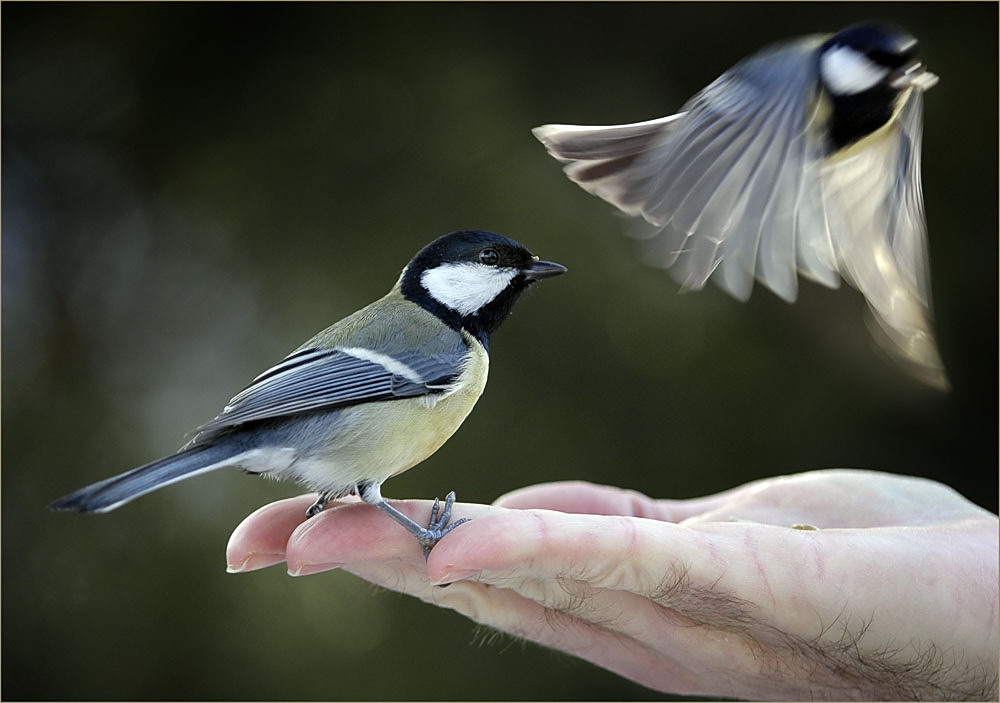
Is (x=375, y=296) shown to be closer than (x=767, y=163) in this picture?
No

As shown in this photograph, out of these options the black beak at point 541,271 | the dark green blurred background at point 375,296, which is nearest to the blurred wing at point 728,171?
the black beak at point 541,271

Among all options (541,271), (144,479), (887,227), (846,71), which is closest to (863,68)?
(846,71)

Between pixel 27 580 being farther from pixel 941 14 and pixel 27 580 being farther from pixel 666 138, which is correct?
pixel 941 14

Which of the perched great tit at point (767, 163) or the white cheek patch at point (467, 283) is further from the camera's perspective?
the white cheek patch at point (467, 283)

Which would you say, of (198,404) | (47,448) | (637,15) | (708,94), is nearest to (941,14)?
(637,15)

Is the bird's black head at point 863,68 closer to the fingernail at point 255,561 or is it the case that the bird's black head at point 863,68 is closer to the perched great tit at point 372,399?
the perched great tit at point 372,399

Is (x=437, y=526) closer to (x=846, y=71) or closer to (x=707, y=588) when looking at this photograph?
(x=707, y=588)
